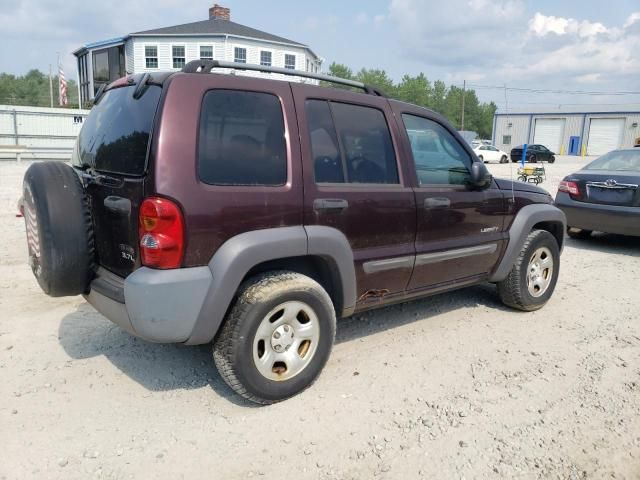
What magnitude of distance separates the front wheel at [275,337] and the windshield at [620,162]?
6674 mm

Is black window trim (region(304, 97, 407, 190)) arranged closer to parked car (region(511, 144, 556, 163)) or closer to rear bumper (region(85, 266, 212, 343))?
rear bumper (region(85, 266, 212, 343))

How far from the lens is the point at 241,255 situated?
113 inches

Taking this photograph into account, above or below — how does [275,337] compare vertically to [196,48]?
below

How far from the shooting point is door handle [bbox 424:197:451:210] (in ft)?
12.6

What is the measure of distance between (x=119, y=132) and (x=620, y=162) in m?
7.75

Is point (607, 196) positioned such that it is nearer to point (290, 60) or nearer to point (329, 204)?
point (329, 204)

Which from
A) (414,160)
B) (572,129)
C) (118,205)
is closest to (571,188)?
(414,160)

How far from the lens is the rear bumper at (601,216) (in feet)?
23.6

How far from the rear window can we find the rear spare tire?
0.24 meters

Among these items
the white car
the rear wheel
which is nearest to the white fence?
the rear wheel

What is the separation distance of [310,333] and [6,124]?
24290 mm

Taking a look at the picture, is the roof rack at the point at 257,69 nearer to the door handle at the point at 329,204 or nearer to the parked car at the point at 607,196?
the door handle at the point at 329,204

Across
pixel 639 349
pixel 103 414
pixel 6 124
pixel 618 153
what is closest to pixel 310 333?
pixel 103 414

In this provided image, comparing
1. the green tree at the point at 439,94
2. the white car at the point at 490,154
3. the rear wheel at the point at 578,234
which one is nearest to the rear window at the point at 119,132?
the rear wheel at the point at 578,234
